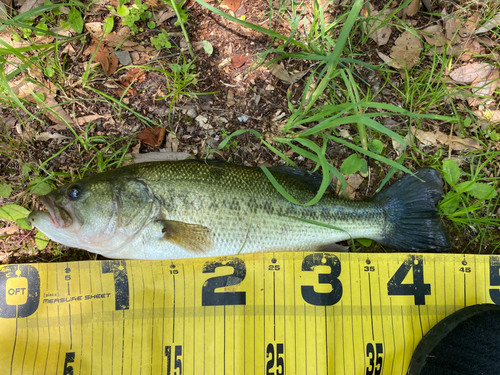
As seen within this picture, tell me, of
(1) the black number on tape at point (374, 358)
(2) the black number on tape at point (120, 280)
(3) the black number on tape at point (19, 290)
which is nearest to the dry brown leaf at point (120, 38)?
(2) the black number on tape at point (120, 280)

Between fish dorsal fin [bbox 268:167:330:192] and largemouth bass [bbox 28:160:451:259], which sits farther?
fish dorsal fin [bbox 268:167:330:192]

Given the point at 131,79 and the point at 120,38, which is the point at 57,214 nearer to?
the point at 131,79

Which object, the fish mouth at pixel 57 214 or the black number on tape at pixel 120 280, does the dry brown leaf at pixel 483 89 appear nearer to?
the black number on tape at pixel 120 280

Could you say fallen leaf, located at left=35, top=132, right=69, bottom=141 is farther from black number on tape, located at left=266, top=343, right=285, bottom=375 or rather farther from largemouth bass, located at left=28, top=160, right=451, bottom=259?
black number on tape, located at left=266, top=343, right=285, bottom=375

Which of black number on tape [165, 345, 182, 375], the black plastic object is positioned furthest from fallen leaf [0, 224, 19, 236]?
the black plastic object

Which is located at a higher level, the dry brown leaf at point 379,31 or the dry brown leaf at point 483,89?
the dry brown leaf at point 379,31

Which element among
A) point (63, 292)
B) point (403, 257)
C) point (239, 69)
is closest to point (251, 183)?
point (239, 69)

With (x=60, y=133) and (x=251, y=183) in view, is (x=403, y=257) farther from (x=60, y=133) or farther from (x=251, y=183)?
(x=60, y=133)
